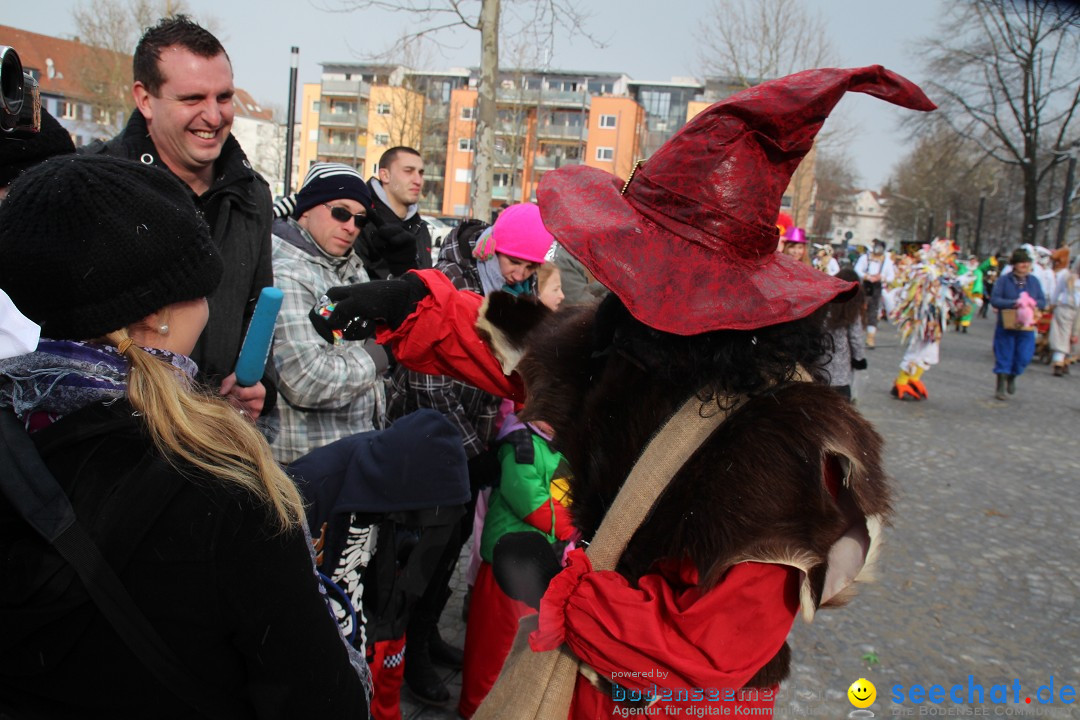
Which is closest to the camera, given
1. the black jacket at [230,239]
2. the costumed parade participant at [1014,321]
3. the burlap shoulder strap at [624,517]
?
the burlap shoulder strap at [624,517]

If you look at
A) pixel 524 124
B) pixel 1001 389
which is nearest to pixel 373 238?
pixel 1001 389

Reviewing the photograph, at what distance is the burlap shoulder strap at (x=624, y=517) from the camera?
5.11ft

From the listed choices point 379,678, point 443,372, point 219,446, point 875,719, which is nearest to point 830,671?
point 875,719

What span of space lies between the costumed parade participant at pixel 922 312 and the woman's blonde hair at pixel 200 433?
1039 cm

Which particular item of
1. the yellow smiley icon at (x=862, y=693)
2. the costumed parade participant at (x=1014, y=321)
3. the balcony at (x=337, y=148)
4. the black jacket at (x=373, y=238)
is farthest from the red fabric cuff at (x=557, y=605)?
the balcony at (x=337, y=148)

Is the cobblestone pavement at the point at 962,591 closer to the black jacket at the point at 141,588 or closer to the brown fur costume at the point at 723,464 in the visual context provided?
the brown fur costume at the point at 723,464

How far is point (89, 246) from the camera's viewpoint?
1.16 metres

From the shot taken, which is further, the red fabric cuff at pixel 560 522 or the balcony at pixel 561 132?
the balcony at pixel 561 132

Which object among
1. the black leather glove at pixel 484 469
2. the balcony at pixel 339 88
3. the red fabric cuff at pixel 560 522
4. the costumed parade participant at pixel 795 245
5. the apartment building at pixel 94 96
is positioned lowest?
the red fabric cuff at pixel 560 522

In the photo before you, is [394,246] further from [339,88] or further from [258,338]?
[339,88]

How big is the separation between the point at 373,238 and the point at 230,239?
5.25ft

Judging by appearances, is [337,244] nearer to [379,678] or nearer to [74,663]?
[379,678]

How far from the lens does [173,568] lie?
113cm

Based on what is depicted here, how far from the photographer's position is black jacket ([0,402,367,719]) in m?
1.10
